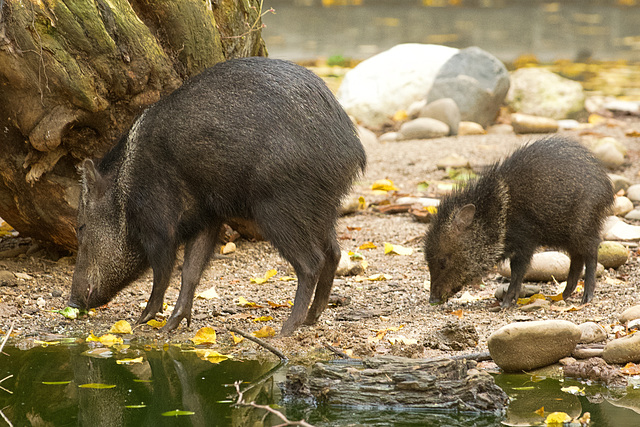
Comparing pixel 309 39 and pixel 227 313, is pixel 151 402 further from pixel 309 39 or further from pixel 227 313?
pixel 309 39

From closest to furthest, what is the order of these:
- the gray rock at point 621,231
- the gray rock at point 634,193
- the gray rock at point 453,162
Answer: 1. the gray rock at point 621,231
2. the gray rock at point 634,193
3. the gray rock at point 453,162

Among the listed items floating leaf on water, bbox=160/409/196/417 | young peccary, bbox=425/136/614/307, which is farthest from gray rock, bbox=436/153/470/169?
floating leaf on water, bbox=160/409/196/417

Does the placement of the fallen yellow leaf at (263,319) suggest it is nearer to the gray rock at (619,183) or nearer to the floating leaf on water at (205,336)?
the floating leaf on water at (205,336)

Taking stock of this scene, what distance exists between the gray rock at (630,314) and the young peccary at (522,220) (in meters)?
0.75

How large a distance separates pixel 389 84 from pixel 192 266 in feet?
23.9

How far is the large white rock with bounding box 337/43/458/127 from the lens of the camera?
11.6 metres

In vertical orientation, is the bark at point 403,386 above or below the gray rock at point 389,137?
above

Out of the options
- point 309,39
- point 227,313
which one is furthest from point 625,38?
point 227,313

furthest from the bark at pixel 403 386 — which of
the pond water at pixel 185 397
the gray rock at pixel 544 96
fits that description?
the gray rock at pixel 544 96

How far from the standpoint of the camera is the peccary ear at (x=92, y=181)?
4980 millimetres

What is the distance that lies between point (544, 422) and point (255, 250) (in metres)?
3.73

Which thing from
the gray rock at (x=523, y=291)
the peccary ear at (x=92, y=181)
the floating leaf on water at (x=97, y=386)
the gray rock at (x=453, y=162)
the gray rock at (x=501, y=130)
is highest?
the peccary ear at (x=92, y=181)

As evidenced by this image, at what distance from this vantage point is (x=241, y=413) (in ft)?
11.2

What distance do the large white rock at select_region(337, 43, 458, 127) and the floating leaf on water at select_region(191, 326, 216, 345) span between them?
23.8 ft
